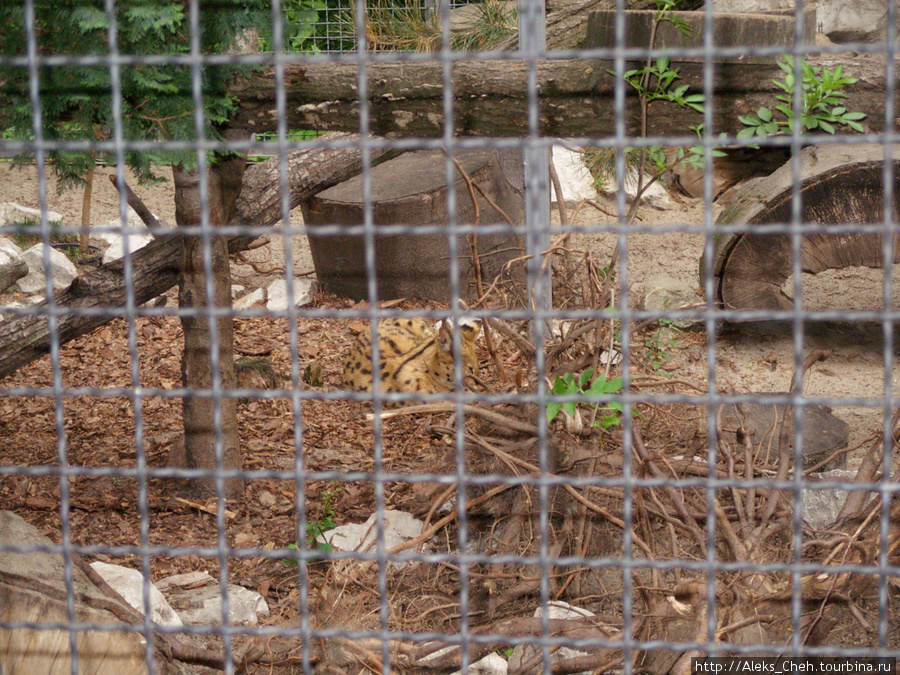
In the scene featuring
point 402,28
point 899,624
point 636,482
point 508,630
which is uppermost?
point 402,28

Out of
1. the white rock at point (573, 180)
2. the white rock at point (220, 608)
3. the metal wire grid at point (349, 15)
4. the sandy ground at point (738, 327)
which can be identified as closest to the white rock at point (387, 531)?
the white rock at point (220, 608)

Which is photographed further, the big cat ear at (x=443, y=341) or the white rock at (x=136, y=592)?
the big cat ear at (x=443, y=341)

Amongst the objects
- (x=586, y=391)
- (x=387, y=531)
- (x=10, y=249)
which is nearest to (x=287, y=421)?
(x=387, y=531)

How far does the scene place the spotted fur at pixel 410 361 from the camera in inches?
194

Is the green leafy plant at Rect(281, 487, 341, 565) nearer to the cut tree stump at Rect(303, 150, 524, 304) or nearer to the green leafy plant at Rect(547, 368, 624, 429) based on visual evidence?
the green leafy plant at Rect(547, 368, 624, 429)

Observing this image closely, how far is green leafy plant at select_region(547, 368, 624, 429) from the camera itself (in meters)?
2.26

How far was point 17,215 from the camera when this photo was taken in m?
7.03

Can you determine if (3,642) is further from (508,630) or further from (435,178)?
(435,178)

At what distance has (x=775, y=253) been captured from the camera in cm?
476

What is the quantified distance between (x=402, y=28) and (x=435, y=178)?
8.29ft

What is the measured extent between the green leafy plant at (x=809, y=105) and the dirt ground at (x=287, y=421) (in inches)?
35.0

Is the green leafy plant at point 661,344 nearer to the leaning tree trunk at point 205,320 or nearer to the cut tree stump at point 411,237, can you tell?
the cut tree stump at point 411,237

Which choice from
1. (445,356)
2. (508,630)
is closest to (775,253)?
(445,356)

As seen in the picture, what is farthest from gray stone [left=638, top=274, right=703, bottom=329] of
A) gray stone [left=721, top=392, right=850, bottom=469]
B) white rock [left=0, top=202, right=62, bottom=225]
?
white rock [left=0, top=202, right=62, bottom=225]
